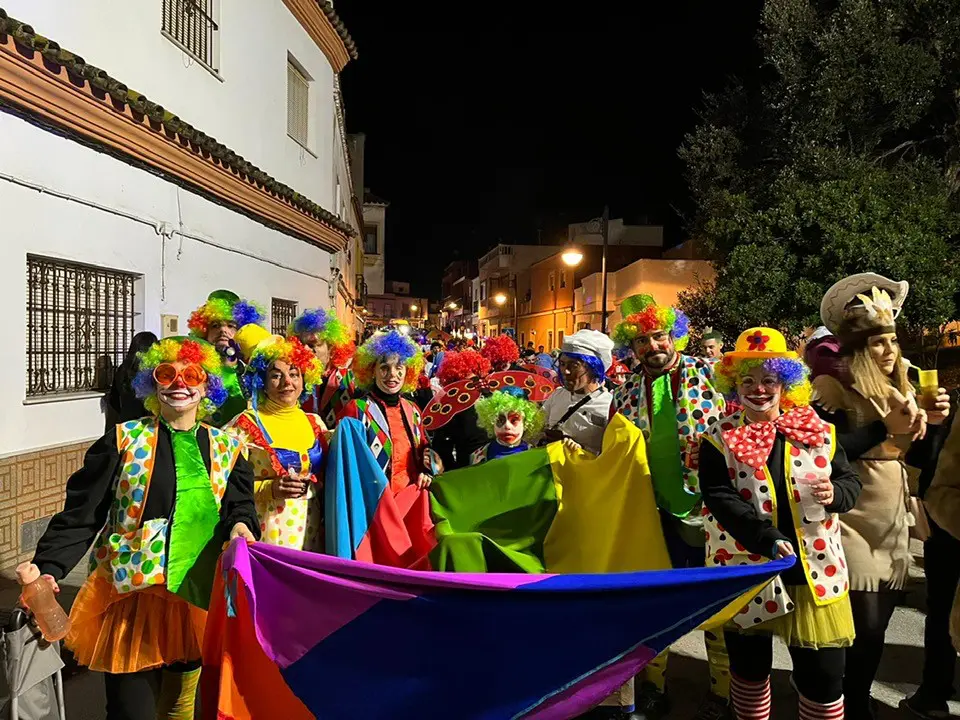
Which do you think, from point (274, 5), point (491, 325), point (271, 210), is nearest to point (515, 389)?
point (271, 210)

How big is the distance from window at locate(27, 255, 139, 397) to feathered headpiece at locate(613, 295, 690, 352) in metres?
5.14

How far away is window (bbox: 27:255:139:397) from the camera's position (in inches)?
255

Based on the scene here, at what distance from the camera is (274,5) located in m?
12.0

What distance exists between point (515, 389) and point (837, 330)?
83.6 inches

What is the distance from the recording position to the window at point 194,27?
8.92m

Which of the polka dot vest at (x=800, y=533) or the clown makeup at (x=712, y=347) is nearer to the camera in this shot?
the polka dot vest at (x=800, y=533)

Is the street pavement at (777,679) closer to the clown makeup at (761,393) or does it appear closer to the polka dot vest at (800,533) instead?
the polka dot vest at (800,533)

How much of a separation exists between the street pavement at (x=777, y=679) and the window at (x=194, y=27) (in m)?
6.93

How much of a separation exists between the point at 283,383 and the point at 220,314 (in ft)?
8.25

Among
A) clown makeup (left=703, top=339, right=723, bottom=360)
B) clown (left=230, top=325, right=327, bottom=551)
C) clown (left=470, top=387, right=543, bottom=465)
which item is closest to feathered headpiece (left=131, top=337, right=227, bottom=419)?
clown (left=230, top=325, right=327, bottom=551)

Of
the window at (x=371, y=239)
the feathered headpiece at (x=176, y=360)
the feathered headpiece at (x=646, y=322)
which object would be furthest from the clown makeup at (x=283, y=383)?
the window at (x=371, y=239)

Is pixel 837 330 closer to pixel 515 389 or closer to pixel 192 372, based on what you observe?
pixel 515 389

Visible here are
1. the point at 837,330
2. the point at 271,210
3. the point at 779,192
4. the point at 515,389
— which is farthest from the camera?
the point at 779,192

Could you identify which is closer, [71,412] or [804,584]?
[804,584]
